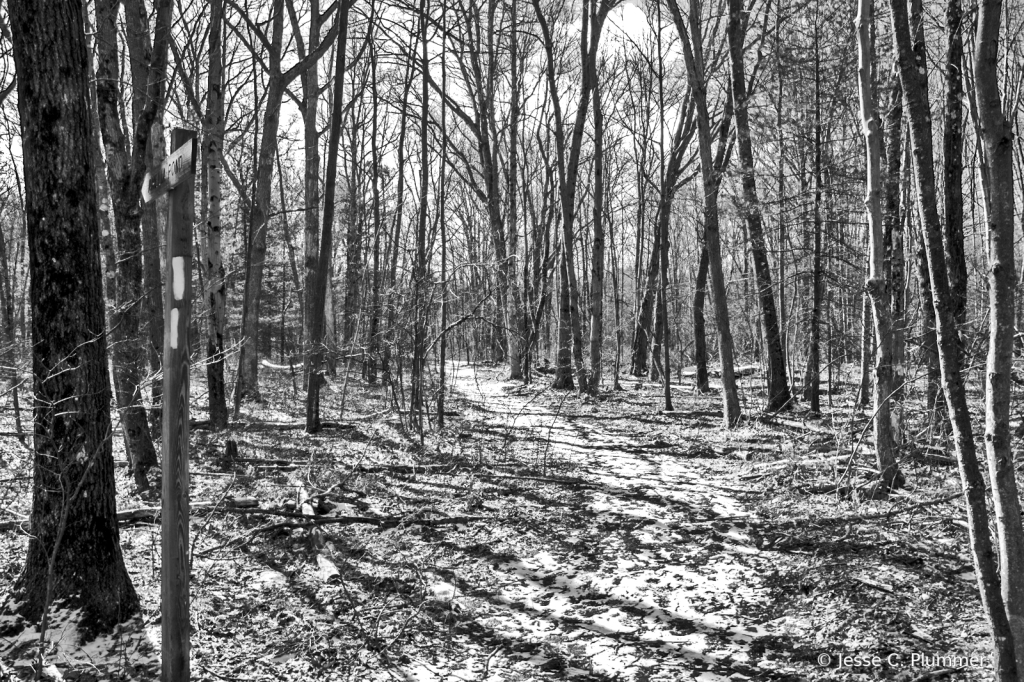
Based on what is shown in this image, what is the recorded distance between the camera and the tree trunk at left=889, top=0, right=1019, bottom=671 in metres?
2.60

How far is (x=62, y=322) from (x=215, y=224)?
8107 millimetres

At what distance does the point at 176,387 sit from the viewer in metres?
2.49

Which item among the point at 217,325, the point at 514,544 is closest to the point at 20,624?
the point at 514,544

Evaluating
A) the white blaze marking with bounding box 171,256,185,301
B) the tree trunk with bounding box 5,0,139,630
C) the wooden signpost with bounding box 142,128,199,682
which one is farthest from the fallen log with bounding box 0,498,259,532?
the white blaze marking with bounding box 171,256,185,301

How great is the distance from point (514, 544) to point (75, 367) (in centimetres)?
341

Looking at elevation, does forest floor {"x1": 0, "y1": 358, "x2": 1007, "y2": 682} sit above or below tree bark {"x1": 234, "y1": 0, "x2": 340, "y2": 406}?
below

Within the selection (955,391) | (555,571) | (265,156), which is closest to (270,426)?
(265,156)

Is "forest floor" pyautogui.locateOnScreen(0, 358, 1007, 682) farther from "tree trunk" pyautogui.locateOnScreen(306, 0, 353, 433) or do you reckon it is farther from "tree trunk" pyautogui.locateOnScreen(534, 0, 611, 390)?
"tree trunk" pyautogui.locateOnScreen(534, 0, 611, 390)

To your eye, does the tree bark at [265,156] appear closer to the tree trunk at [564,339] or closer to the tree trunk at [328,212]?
the tree trunk at [328,212]

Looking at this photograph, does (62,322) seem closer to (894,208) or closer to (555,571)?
(555,571)

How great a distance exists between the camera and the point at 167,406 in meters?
2.46

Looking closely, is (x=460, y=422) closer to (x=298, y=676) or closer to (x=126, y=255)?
(x=126, y=255)

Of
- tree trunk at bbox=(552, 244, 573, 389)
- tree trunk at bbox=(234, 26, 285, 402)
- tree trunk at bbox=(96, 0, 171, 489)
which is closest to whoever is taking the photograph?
tree trunk at bbox=(96, 0, 171, 489)

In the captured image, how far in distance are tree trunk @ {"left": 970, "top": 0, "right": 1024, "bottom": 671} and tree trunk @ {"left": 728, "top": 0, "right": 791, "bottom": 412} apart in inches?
311
